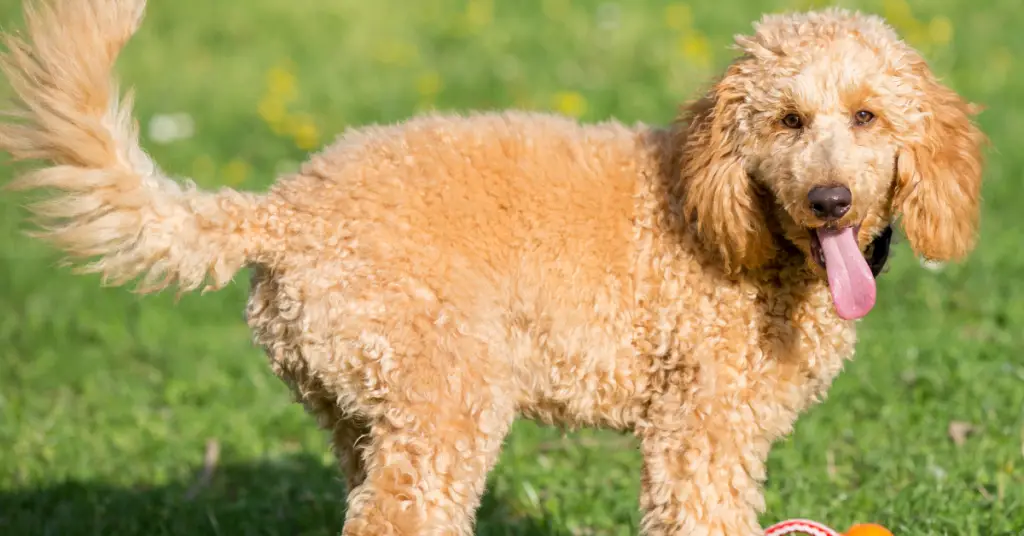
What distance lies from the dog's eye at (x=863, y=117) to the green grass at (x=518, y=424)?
1.67 metres

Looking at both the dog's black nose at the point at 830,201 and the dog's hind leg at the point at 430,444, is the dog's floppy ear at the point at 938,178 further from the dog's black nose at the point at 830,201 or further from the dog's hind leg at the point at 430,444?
the dog's hind leg at the point at 430,444

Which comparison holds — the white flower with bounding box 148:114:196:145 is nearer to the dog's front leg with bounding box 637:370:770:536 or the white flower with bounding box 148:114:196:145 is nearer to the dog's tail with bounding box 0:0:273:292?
the dog's tail with bounding box 0:0:273:292

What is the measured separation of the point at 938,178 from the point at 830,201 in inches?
18.4

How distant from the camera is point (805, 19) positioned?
14.3 feet

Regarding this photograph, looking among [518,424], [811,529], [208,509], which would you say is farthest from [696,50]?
[811,529]

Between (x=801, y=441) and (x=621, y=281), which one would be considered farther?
(x=801, y=441)

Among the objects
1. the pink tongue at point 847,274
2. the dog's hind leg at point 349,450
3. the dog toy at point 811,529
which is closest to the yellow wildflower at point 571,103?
the dog's hind leg at point 349,450

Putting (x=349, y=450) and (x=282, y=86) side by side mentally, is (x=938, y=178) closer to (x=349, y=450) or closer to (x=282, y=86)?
(x=349, y=450)

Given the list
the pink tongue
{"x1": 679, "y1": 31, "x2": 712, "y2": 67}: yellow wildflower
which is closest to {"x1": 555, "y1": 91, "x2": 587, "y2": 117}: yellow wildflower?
{"x1": 679, "y1": 31, "x2": 712, "y2": 67}: yellow wildflower

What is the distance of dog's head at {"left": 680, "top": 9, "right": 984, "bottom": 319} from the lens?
407 centimetres

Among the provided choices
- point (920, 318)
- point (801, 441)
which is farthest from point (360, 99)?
point (801, 441)

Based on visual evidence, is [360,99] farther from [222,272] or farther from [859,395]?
[222,272]

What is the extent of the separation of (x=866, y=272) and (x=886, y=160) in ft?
1.22

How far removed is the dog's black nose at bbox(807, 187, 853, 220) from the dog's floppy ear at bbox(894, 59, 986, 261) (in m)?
0.33
